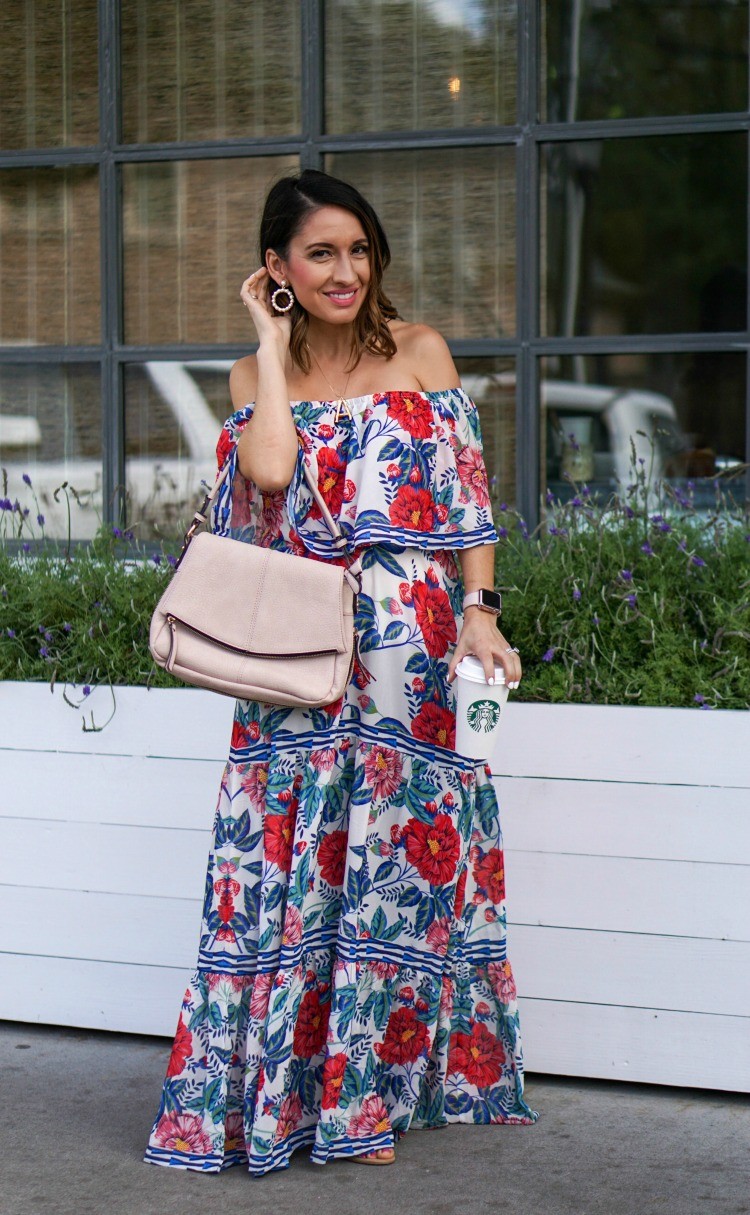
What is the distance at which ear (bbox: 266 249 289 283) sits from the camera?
3.12m

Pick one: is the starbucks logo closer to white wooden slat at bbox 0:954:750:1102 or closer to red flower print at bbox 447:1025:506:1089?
red flower print at bbox 447:1025:506:1089

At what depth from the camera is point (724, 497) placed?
180 inches

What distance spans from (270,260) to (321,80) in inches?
96.9

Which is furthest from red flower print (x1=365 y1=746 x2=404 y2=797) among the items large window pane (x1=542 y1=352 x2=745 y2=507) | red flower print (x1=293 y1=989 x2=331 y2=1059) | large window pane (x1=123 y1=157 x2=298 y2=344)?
large window pane (x1=123 y1=157 x2=298 y2=344)

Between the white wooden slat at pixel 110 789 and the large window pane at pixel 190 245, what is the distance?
2.10m

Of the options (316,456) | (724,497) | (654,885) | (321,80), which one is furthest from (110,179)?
(654,885)

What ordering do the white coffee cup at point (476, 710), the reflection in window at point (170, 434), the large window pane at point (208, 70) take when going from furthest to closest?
the reflection in window at point (170, 434)
the large window pane at point (208, 70)
the white coffee cup at point (476, 710)

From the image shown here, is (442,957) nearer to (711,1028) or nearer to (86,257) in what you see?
(711,1028)

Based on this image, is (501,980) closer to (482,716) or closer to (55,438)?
(482,716)

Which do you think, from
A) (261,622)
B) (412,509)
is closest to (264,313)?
(412,509)

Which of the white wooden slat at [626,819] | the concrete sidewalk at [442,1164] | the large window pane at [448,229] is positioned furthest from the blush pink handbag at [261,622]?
the large window pane at [448,229]

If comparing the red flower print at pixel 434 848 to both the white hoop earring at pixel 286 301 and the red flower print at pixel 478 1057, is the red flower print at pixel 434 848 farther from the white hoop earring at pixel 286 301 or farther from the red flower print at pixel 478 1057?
the white hoop earring at pixel 286 301

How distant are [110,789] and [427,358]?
1.46 metres

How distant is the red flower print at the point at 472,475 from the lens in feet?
10.3
